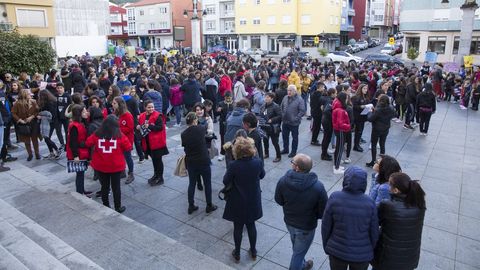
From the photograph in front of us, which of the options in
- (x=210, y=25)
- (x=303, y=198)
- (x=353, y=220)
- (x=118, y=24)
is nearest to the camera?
(x=353, y=220)

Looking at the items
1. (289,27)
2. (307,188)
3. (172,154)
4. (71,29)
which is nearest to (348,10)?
(289,27)

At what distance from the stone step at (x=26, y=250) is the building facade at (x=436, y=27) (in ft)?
133

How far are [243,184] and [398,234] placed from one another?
5.79 feet

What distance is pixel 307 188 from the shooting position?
12.5 ft

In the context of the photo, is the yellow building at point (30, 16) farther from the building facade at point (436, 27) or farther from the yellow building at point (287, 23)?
the building facade at point (436, 27)

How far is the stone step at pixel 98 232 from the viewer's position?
433 cm

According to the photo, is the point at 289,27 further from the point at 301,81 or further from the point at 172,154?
the point at 172,154

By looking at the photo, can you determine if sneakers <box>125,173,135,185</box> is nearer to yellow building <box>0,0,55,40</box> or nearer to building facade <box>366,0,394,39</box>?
yellow building <box>0,0,55,40</box>

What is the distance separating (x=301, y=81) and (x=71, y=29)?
3700 centimetres

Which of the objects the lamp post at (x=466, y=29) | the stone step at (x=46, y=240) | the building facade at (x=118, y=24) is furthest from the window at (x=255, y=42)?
the stone step at (x=46, y=240)

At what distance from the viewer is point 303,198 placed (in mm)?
3848

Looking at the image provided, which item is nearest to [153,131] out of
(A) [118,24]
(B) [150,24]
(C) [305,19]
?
(C) [305,19]

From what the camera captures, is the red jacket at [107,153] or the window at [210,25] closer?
the red jacket at [107,153]

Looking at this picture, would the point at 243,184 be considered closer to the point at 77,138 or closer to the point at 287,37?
the point at 77,138
